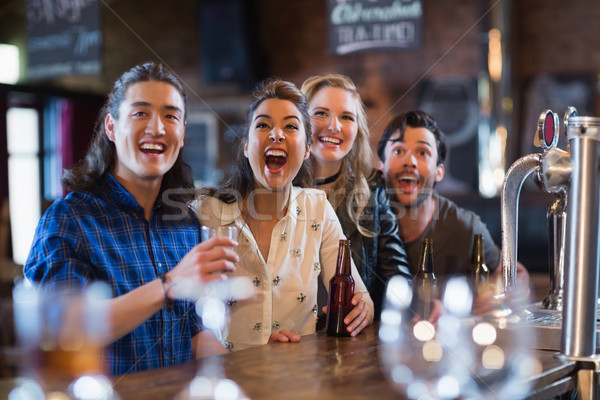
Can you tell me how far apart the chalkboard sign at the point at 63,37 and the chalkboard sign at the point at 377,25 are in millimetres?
1637

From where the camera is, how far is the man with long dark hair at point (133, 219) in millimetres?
1416

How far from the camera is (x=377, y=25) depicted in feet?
12.7

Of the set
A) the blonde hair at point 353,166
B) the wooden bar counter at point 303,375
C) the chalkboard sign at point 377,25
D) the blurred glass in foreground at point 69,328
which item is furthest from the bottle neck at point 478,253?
the chalkboard sign at point 377,25

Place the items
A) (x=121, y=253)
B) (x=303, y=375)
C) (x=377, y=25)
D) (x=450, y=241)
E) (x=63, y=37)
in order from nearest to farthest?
(x=303, y=375) → (x=121, y=253) → (x=450, y=241) → (x=377, y=25) → (x=63, y=37)

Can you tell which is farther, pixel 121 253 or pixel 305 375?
pixel 121 253

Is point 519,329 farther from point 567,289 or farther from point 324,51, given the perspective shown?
point 324,51

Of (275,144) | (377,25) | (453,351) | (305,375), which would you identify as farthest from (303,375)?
(377,25)

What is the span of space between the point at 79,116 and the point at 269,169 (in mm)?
4463

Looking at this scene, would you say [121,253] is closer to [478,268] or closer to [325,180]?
[325,180]

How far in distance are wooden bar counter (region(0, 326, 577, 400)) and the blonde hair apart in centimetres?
55

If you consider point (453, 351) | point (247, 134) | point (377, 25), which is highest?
point (377, 25)

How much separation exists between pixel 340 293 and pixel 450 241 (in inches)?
25.3

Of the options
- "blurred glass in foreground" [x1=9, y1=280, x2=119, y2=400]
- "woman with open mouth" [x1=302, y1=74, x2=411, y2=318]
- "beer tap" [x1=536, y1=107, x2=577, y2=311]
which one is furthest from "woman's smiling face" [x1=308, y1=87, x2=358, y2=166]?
"blurred glass in foreground" [x1=9, y1=280, x2=119, y2=400]

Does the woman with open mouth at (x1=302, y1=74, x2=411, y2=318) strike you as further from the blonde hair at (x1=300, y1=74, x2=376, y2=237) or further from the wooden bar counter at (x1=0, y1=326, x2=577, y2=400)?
the wooden bar counter at (x1=0, y1=326, x2=577, y2=400)
